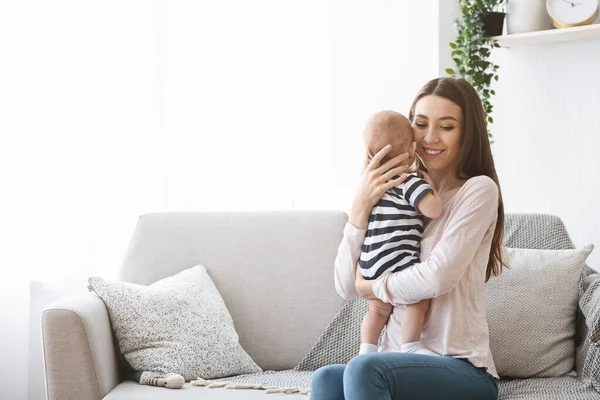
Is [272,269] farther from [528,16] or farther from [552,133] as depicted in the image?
[528,16]

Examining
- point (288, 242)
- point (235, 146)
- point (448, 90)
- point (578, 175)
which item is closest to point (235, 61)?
point (235, 146)

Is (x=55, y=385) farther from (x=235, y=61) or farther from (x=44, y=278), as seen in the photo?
(x=235, y=61)

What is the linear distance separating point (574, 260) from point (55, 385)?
147 centimetres

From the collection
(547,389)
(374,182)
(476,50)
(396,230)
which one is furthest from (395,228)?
(476,50)

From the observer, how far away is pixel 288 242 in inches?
105

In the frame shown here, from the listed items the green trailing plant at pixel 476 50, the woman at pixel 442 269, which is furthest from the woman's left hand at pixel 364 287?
the green trailing plant at pixel 476 50

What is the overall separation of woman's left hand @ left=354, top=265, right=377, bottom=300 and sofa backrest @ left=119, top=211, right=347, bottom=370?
2.06 ft

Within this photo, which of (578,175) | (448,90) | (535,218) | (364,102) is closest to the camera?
(448,90)

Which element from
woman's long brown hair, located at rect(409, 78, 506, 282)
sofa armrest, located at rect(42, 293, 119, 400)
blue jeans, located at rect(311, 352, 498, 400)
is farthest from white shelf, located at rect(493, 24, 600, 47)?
sofa armrest, located at rect(42, 293, 119, 400)

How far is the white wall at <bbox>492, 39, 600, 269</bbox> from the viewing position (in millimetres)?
3070

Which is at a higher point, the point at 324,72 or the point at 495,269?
the point at 324,72

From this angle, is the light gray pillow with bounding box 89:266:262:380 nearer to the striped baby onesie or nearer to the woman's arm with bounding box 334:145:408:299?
the woman's arm with bounding box 334:145:408:299

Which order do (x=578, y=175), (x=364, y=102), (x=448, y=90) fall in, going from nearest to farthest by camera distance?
1. (x=448, y=90)
2. (x=578, y=175)
3. (x=364, y=102)

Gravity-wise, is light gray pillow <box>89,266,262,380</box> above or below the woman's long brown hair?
below
